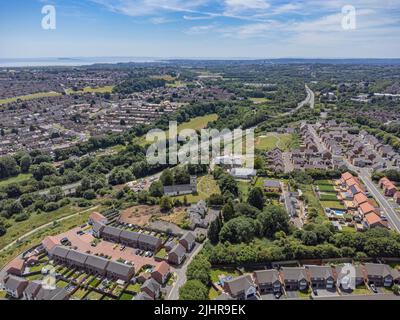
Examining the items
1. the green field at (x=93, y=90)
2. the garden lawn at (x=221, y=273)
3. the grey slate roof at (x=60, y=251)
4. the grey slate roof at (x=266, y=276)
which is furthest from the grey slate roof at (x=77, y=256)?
the green field at (x=93, y=90)

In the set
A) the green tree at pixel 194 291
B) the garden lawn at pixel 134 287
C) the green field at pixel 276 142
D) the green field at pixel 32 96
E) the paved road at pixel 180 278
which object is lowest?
the garden lawn at pixel 134 287

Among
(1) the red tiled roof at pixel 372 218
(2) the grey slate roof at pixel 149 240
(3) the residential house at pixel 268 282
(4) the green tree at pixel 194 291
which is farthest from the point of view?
(1) the red tiled roof at pixel 372 218

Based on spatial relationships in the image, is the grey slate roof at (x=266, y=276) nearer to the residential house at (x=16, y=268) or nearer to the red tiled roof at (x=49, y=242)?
the red tiled roof at (x=49, y=242)

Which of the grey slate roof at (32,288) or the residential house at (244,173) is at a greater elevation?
the residential house at (244,173)

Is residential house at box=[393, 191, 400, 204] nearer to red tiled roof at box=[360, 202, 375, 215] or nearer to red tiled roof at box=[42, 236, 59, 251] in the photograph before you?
red tiled roof at box=[360, 202, 375, 215]
